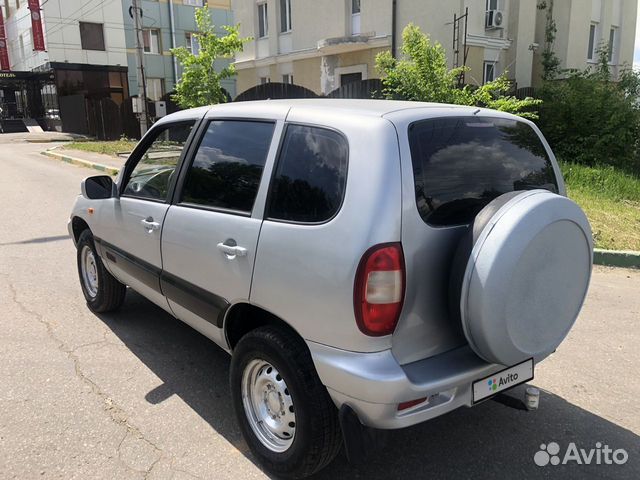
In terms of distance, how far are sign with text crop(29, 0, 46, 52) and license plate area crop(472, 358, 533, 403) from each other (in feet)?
126

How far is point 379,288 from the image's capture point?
88.6 inches

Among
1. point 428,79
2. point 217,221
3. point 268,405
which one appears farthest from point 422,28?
point 268,405

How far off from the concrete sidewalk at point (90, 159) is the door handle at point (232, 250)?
1215 cm

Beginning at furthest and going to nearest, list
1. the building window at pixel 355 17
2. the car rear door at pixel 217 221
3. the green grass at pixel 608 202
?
the building window at pixel 355 17 < the green grass at pixel 608 202 < the car rear door at pixel 217 221

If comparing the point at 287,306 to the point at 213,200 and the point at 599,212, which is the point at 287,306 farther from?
the point at 599,212

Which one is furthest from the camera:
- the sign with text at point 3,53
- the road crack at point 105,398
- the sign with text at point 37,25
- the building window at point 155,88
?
the sign with text at point 3,53

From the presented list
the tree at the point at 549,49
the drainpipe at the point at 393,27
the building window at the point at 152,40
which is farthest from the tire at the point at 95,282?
the building window at the point at 152,40

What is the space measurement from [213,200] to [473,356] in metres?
1.63

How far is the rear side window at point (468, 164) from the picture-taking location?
243 centimetres

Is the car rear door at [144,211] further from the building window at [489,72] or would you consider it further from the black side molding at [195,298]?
the building window at [489,72]

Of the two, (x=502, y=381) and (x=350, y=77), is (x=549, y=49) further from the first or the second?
(x=502, y=381)

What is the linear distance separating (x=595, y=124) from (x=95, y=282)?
12.6 meters

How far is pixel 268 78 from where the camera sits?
23344mm

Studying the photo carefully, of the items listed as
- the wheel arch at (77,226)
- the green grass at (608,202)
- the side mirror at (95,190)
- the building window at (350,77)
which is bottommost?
the green grass at (608,202)
